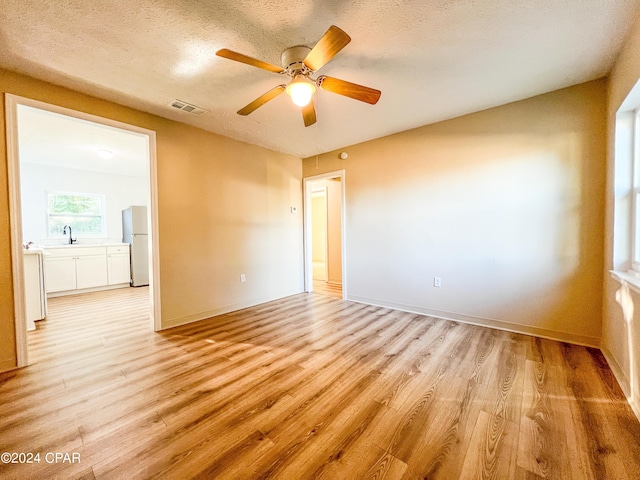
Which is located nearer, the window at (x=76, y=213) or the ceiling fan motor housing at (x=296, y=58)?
the ceiling fan motor housing at (x=296, y=58)

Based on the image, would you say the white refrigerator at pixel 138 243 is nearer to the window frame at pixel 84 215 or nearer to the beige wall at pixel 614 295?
the window frame at pixel 84 215

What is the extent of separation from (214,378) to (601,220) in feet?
12.0

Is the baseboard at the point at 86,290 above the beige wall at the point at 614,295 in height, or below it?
below

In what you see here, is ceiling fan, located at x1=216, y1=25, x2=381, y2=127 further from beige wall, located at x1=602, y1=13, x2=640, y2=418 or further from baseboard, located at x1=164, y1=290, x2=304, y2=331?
baseboard, located at x1=164, y1=290, x2=304, y2=331

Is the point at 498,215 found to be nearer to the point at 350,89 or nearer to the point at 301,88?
the point at 350,89

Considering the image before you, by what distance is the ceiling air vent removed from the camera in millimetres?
2637

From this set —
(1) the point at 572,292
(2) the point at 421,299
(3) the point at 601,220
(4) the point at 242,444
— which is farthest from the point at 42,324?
(3) the point at 601,220

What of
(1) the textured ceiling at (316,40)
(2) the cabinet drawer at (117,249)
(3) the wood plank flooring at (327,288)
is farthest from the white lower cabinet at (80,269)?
(3) the wood plank flooring at (327,288)

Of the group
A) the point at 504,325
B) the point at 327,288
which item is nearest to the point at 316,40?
the point at 504,325

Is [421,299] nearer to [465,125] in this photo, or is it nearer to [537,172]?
[537,172]

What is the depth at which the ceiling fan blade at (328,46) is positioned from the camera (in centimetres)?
137

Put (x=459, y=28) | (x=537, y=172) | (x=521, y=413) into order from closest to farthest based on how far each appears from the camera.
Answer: (x=521, y=413) < (x=459, y=28) < (x=537, y=172)

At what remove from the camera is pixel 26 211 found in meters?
4.77

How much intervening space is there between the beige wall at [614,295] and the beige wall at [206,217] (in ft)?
12.7
